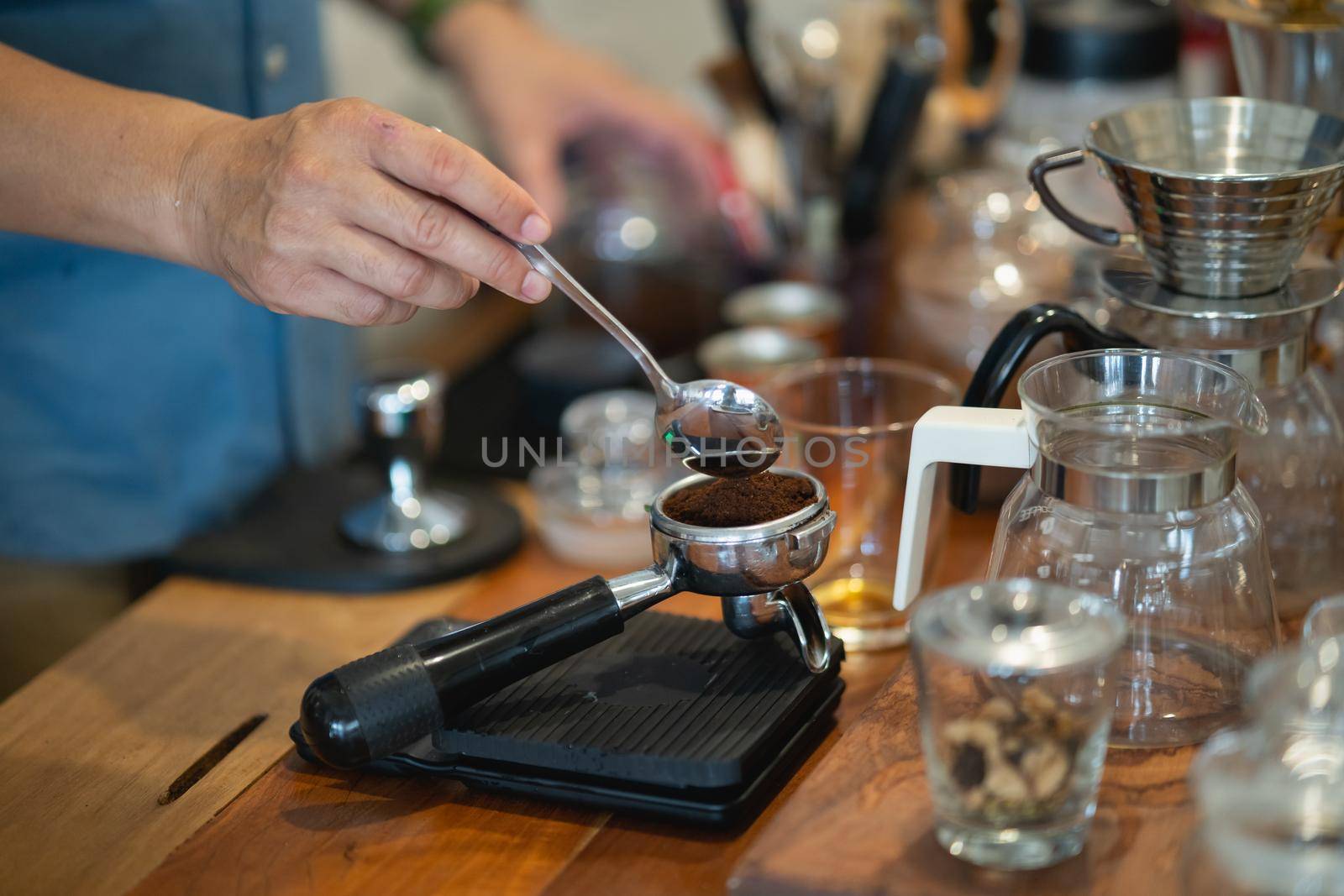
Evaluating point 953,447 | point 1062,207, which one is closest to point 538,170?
point 1062,207

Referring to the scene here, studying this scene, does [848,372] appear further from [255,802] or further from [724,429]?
[255,802]

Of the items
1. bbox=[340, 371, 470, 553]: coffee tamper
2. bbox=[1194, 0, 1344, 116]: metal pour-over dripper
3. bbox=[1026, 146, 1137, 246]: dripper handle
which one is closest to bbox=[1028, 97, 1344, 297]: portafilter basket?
bbox=[1026, 146, 1137, 246]: dripper handle

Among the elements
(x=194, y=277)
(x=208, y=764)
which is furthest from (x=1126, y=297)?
(x=194, y=277)

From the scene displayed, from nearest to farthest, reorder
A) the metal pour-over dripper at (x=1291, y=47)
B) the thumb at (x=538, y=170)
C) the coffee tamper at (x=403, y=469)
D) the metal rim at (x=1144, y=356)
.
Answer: the metal rim at (x=1144, y=356) < the metal pour-over dripper at (x=1291, y=47) < the coffee tamper at (x=403, y=469) < the thumb at (x=538, y=170)

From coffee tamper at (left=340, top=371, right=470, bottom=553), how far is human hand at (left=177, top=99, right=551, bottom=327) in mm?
217

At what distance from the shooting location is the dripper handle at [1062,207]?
0.69m

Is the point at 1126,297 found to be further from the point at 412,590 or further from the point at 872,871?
the point at 412,590

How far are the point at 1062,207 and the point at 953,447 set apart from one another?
0.64 ft

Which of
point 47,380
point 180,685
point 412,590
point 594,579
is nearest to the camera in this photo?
point 594,579

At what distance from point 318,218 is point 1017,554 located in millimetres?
366

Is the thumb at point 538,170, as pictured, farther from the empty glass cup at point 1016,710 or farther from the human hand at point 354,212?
the empty glass cup at point 1016,710

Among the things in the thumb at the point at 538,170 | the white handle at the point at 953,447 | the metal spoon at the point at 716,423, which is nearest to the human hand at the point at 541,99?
the thumb at the point at 538,170

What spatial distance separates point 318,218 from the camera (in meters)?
0.63

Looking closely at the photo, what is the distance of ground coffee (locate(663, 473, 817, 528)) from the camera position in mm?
611
